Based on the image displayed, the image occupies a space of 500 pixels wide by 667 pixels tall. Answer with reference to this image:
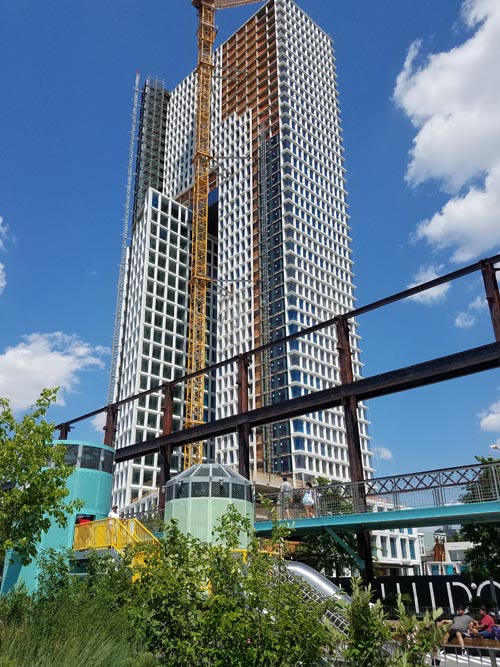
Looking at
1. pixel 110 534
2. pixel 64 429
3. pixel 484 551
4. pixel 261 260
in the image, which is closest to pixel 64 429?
pixel 64 429

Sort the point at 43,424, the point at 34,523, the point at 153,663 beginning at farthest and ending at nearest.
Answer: the point at 43,424 → the point at 34,523 → the point at 153,663

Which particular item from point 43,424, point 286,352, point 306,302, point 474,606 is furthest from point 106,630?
point 306,302

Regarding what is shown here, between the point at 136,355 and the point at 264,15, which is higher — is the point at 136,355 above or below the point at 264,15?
below

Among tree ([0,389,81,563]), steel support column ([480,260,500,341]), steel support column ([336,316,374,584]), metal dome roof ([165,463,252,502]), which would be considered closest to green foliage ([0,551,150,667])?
tree ([0,389,81,563])

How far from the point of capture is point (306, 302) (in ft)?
347

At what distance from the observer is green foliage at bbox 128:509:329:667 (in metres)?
7.22

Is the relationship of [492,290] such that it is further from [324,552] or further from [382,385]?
[324,552]

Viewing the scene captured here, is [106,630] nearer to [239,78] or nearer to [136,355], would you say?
[136,355]

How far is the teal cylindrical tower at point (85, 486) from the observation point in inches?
972

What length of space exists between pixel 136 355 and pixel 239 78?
7463 centimetres

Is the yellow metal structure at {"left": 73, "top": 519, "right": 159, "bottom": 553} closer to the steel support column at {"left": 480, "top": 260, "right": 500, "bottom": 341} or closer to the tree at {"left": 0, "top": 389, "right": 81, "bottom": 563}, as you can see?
the tree at {"left": 0, "top": 389, "right": 81, "bottom": 563}

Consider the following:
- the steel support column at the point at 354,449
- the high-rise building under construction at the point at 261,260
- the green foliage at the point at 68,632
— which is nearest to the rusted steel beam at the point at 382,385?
the steel support column at the point at 354,449

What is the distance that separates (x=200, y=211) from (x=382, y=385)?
8803 centimetres

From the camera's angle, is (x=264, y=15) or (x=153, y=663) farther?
(x=264, y=15)
